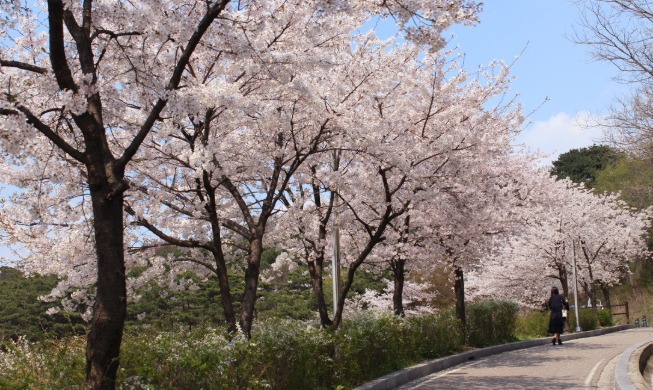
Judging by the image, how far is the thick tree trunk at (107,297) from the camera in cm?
714

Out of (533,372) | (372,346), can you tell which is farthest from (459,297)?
(372,346)

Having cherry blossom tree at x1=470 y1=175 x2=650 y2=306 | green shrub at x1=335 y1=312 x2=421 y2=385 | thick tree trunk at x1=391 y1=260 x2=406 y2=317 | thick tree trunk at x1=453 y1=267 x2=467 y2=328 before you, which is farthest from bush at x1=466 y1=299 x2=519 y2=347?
cherry blossom tree at x1=470 y1=175 x2=650 y2=306

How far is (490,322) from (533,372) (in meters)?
8.24

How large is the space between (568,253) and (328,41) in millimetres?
31531

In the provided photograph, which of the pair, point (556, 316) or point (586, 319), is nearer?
point (556, 316)

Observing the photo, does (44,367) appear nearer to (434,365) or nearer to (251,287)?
(251,287)

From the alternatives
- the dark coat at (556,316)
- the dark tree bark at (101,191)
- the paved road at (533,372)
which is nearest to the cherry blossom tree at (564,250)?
the dark coat at (556,316)

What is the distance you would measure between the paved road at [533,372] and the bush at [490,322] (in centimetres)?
163

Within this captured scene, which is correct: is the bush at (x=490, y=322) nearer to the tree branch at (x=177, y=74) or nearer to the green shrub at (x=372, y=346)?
the green shrub at (x=372, y=346)

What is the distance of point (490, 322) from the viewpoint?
22.5 meters

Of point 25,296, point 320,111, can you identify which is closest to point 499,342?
point 320,111

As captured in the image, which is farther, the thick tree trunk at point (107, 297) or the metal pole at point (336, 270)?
the metal pole at point (336, 270)

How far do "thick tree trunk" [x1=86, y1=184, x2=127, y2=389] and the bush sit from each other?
49.4ft

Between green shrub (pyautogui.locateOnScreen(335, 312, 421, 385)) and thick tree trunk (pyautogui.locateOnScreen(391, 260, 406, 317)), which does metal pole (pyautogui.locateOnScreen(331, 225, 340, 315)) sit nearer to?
green shrub (pyautogui.locateOnScreen(335, 312, 421, 385))
